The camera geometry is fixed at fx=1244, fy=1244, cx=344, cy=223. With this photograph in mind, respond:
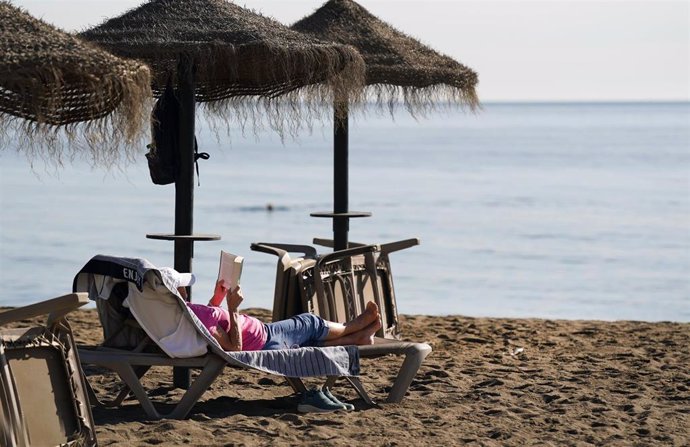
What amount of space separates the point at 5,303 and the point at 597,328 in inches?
263

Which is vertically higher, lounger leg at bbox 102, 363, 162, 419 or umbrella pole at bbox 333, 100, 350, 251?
umbrella pole at bbox 333, 100, 350, 251

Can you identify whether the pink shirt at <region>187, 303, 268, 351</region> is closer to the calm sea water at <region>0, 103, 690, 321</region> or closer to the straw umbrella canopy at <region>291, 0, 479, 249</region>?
the calm sea water at <region>0, 103, 690, 321</region>

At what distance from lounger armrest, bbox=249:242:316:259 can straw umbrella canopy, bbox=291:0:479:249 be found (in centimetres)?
96

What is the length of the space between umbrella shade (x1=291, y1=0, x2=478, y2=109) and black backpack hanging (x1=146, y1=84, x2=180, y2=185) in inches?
87.7

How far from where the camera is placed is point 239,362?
18.5 ft

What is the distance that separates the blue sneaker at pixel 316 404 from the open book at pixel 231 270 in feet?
2.19

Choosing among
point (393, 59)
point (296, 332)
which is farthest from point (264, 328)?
point (393, 59)

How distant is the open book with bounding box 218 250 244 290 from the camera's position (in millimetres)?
6098

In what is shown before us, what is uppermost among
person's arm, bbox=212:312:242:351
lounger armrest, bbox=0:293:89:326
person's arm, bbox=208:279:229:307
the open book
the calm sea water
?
lounger armrest, bbox=0:293:89:326

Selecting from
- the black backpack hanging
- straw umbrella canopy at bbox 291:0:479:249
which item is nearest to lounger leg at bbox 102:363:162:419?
the black backpack hanging

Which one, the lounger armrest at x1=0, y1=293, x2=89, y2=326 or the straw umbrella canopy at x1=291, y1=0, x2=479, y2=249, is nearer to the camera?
the lounger armrest at x1=0, y1=293, x2=89, y2=326

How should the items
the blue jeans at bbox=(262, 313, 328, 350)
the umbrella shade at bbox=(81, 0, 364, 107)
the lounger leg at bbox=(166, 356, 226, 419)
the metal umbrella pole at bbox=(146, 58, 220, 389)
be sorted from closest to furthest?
the lounger leg at bbox=(166, 356, 226, 419) < the blue jeans at bbox=(262, 313, 328, 350) < the umbrella shade at bbox=(81, 0, 364, 107) < the metal umbrella pole at bbox=(146, 58, 220, 389)

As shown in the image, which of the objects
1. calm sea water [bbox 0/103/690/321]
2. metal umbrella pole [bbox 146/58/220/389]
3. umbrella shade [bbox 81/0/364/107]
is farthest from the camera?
calm sea water [bbox 0/103/690/321]

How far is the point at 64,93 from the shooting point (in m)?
5.57
